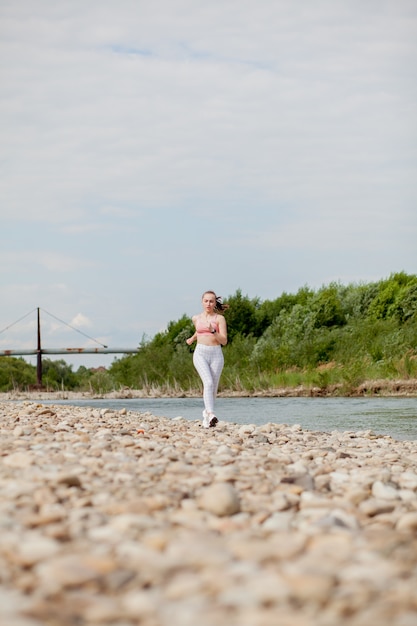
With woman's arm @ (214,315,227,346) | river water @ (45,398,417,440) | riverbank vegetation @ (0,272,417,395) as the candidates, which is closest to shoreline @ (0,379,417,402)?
riverbank vegetation @ (0,272,417,395)

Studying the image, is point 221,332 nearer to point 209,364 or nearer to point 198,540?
point 209,364

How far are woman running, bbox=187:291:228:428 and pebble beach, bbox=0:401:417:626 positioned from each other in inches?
183

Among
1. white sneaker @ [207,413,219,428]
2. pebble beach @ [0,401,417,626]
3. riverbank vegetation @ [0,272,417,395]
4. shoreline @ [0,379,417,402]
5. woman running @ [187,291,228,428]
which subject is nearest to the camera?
pebble beach @ [0,401,417,626]

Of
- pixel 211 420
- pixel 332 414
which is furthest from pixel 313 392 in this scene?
pixel 211 420

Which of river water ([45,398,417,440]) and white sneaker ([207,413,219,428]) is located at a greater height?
white sneaker ([207,413,219,428])

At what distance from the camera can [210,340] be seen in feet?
38.8

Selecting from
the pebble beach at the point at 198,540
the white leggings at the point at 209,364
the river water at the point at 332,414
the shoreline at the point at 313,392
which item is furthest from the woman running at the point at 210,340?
the shoreline at the point at 313,392

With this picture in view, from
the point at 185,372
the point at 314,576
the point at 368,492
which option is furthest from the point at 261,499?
the point at 185,372

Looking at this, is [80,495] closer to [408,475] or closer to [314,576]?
[314,576]

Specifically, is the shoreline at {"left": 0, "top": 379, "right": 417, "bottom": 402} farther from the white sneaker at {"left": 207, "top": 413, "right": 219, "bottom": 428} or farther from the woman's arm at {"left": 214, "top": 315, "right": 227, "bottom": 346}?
the woman's arm at {"left": 214, "top": 315, "right": 227, "bottom": 346}

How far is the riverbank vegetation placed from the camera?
30.8m

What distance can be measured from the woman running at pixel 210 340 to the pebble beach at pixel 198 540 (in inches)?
183

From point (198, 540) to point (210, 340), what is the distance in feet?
25.5

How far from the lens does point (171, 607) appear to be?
3291mm
